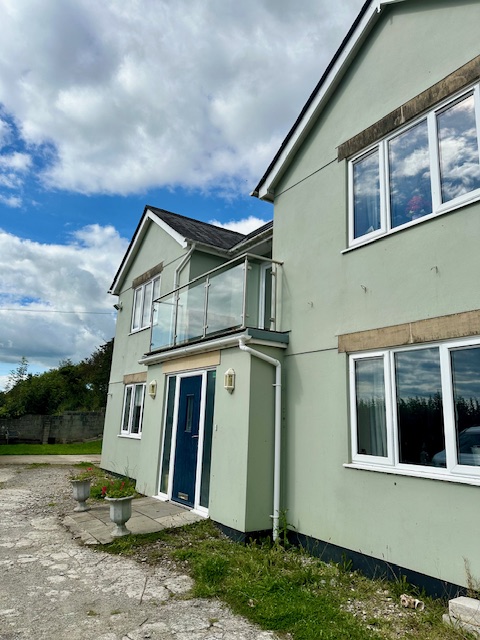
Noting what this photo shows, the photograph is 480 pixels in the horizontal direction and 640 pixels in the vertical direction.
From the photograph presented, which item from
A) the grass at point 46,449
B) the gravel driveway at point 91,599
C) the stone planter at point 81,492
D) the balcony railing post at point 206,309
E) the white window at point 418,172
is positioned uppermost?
the white window at point 418,172

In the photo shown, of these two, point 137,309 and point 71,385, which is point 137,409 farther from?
point 71,385

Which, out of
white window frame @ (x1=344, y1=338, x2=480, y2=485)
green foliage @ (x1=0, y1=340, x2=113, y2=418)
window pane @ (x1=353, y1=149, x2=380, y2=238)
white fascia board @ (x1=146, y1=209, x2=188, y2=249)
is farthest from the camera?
green foliage @ (x1=0, y1=340, x2=113, y2=418)

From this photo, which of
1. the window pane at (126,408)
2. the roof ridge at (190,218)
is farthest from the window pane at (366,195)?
the window pane at (126,408)

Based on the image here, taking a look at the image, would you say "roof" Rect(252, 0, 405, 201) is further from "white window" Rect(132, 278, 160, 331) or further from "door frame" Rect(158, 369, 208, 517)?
"white window" Rect(132, 278, 160, 331)

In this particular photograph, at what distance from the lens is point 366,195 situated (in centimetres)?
669

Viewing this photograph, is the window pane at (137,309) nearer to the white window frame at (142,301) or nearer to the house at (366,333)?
the white window frame at (142,301)

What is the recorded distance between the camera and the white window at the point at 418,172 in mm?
→ 5293

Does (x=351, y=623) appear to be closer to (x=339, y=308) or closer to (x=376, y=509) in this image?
(x=376, y=509)

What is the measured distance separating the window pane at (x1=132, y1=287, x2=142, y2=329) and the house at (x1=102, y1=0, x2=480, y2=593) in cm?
564

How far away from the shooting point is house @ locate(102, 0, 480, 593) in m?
4.94

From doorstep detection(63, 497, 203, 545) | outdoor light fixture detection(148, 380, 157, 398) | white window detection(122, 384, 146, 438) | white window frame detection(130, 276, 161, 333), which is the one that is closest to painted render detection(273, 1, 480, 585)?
doorstep detection(63, 497, 203, 545)

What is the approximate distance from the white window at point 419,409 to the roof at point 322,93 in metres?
4.43

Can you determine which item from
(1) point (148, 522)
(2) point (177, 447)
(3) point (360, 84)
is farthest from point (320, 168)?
(1) point (148, 522)

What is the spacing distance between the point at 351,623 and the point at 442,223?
4736 millimetres
